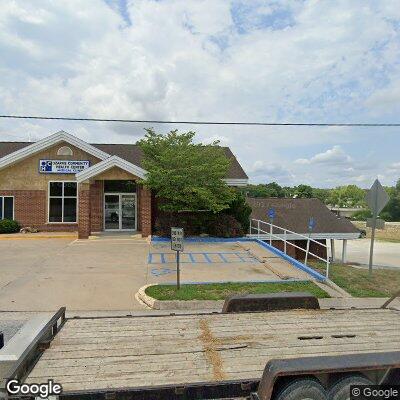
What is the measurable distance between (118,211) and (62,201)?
3.69 m

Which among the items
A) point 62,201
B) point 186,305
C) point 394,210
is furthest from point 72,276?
point 394,210

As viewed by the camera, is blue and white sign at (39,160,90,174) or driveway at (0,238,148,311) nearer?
driveway at (0,238,148,311)

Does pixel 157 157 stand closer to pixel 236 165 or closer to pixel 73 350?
pixel 236 165

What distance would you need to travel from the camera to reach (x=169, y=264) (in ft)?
41.4

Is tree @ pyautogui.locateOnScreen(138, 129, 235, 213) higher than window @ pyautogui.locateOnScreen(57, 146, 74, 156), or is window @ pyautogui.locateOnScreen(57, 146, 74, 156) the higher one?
window @ pyautogui.locateOnScreen(57, 146, 74, 156)

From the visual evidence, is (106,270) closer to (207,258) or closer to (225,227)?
(207,258)

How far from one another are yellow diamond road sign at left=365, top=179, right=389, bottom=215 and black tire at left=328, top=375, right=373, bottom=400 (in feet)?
25.1

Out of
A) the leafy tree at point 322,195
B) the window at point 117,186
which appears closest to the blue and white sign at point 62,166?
the window at point 117,186

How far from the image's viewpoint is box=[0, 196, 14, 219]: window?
2144 cm

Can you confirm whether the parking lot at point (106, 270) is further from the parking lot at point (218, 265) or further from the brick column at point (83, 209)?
the brick column at point (83, 209)

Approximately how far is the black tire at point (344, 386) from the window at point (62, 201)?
20444 mm

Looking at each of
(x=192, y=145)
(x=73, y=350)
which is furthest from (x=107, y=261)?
(x=73, y=350)

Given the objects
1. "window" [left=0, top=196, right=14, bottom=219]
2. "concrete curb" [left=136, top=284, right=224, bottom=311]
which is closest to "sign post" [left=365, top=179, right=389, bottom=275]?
"concrete curb" [left=136, top=284, right=224, bottom=311]

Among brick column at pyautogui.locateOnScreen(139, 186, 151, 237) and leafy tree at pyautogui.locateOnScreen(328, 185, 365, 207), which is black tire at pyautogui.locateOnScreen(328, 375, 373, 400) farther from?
leafy tree at pyautogui.locateOnScreen(328, 185, 365, 207)
